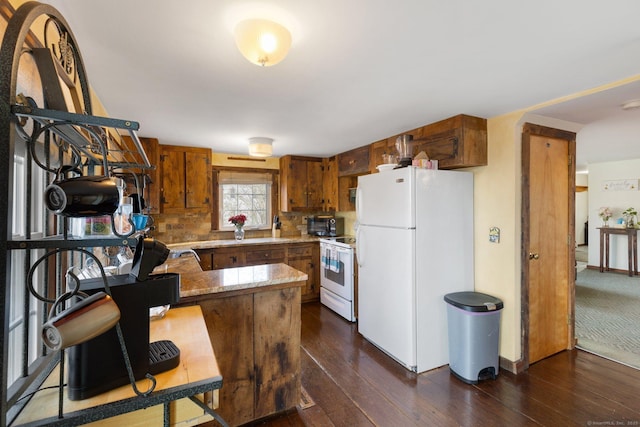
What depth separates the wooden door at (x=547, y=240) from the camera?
2.50m

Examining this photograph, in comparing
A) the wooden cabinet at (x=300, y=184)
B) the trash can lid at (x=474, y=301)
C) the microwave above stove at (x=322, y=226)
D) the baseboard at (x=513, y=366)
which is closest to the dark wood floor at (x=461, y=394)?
the baseboard at (x=513, y=366)

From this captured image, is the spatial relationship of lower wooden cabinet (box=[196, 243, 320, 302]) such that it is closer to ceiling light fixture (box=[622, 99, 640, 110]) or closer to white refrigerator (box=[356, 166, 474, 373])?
white refrigerator (box=[356, 166, 474, 373])

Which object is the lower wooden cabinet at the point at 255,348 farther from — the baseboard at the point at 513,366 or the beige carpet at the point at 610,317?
the beige carpet at the point at 610,317

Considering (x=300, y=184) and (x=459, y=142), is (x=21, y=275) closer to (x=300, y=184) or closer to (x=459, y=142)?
(x=459, y=142)

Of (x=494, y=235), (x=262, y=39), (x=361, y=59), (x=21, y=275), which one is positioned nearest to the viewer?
(x=21, y=275)

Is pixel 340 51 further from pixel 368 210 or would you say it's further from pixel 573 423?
pixel 573 423

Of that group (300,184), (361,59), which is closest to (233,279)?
(361,59)

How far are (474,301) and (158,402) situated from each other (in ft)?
7.78

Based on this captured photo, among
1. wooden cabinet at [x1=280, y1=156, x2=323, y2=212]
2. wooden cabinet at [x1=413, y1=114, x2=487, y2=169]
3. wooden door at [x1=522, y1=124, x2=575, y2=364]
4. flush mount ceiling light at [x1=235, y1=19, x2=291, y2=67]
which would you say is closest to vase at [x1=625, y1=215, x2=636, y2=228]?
wooden door at [x1=522, y1=124, x2=575, y2=364]

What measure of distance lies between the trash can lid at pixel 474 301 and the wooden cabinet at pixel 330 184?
2.20 metres

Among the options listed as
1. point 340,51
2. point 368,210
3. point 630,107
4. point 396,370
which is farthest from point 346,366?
point 630,107

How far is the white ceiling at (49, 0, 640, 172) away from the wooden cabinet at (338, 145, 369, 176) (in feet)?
3.46

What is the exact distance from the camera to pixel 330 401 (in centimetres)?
210

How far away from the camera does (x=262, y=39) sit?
1.25 m
